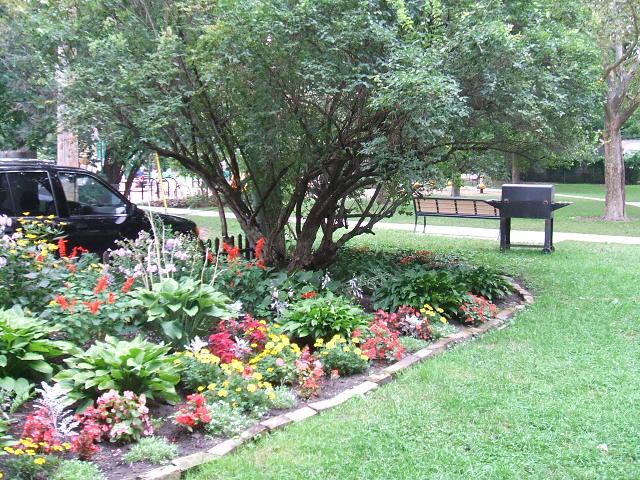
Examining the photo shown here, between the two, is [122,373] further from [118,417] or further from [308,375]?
[308,375]

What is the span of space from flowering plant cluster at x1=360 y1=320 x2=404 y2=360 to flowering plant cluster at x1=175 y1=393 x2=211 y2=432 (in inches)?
64.8

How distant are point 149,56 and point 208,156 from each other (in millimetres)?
1951

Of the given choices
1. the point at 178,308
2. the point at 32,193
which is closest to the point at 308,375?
the point at 178,308

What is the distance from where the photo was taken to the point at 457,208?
1384 centimetres

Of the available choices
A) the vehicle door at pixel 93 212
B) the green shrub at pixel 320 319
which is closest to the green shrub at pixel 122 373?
the green shrub at pixel 320 319

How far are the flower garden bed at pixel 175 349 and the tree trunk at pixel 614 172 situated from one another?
12880 millimetres

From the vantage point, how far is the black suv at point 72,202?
25.6 ft

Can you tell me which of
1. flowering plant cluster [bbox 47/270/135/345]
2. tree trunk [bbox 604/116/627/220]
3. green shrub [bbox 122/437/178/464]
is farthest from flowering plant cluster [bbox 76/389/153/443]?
tree trunk [bbox 604/116/627/220]

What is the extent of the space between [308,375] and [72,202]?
190 inches

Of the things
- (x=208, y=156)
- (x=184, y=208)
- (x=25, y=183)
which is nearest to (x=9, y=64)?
(x=25, y=183)

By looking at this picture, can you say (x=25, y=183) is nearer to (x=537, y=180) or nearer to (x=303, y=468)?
(x=303, y=468)

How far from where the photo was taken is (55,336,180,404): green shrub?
4031 millimetres

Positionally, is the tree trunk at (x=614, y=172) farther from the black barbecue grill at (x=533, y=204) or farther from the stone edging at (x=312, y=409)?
the stone edging at (x=312, y=409)

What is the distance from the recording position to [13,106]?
38.7ft
